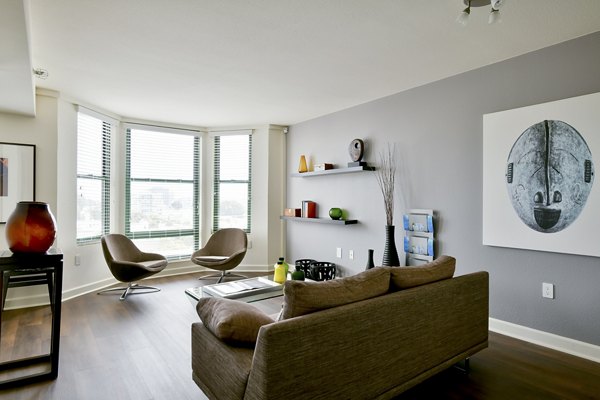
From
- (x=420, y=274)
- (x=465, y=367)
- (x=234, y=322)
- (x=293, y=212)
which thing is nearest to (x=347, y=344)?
(x=234, y=322)

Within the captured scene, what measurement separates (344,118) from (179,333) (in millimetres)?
3369

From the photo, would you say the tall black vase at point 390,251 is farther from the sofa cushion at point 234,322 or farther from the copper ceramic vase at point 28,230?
the copper ceramic vase at point 28,230

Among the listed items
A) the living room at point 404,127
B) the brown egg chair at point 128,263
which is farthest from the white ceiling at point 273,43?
the brown egg chair at point 128,263

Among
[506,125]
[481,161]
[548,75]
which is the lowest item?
[481,161]

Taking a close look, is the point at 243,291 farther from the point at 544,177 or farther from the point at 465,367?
the point at 544,177

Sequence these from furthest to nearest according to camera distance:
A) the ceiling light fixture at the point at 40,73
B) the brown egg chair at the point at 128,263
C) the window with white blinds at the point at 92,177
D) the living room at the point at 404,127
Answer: the window with white blinds at the point at 92,177 < the brown egg chair at the point at 128,263 < the ceiling light fixture at the point at 40,73 < the living room at the point at 404,127

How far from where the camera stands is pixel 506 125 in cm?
301

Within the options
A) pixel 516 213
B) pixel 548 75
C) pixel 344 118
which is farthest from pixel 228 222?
pixel 548 75

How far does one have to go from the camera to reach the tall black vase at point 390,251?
3715mm

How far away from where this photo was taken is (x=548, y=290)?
2.78 meters

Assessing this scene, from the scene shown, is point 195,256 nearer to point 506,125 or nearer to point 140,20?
point 140,20

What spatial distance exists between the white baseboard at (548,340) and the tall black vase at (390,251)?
1.06 meters

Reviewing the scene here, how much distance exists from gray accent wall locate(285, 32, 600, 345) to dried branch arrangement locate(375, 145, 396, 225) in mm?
80

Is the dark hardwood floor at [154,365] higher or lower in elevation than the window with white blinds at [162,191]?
lower
